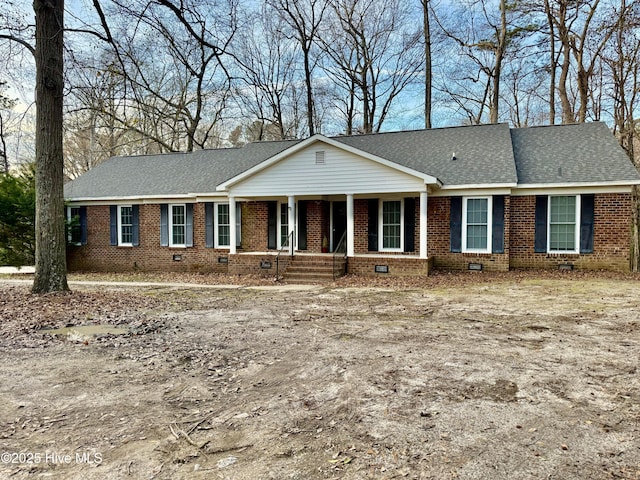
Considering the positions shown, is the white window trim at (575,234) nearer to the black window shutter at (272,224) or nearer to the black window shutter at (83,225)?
the black window shutter at (272,224)

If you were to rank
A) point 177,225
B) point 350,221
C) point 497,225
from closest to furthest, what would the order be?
point 497,225 → point 350,221 → point 177,225

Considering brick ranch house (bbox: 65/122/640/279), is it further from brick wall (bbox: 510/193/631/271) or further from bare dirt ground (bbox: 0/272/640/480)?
bare dirt ground (bbox: 0/272/640/480)

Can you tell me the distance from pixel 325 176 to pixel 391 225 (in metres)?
2.94

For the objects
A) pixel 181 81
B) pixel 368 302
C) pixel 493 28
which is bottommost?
pixel 368 302

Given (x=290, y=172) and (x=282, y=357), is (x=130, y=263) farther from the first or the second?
(x=282, y=357)

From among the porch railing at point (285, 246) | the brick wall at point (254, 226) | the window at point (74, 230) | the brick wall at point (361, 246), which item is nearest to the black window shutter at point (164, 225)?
the brick wall at point (361, 246)

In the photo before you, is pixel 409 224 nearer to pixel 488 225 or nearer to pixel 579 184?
pixel 488 225

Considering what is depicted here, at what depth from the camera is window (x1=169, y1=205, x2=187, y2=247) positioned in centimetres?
1666

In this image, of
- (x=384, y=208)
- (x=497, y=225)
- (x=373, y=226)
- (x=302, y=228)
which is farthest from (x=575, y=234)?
(x=302, y=228)

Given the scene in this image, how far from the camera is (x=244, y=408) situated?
3.73m

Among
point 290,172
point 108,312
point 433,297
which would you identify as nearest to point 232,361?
point 108,312

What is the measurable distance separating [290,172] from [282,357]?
9698 millimetres

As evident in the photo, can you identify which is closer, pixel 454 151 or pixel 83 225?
pixel 454 151

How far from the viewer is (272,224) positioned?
52.7 ft
